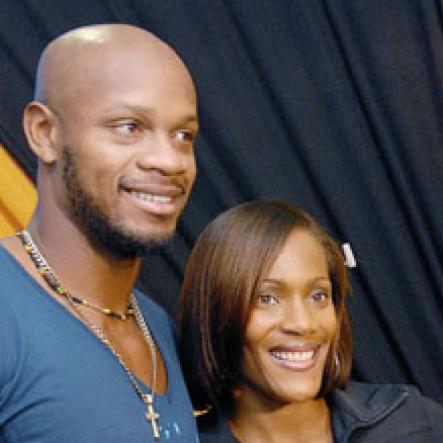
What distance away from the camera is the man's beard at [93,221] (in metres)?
0.98

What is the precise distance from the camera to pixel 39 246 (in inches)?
40.6

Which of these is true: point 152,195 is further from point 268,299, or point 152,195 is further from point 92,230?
point 268,299

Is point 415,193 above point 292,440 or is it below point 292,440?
above

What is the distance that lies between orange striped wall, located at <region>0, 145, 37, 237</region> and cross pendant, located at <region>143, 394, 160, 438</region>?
0.83 metres

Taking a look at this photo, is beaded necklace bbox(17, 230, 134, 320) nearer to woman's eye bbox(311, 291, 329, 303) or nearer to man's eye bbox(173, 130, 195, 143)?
man's eye bbox(173, 130, 195, 143)

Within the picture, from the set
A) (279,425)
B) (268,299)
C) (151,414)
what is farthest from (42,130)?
Answer: (279,425)

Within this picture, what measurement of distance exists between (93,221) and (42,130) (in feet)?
0.45

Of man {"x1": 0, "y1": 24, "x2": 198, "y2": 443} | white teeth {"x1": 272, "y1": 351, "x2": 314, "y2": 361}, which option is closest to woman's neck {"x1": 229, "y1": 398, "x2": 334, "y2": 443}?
white teeth {"x1": 272, "y1": 351, "x2": 314, "y2": 361}

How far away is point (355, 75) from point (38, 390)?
4.11 feet

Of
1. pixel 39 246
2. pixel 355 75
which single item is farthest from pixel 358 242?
pixel 39 246

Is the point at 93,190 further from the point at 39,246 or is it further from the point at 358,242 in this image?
the point at 358,242

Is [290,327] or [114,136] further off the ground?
[114,136]

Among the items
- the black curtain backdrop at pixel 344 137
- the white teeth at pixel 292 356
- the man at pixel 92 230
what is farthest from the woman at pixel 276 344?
the black curtain backdrop at pixel 344 137

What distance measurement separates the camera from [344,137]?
75.3 inches
